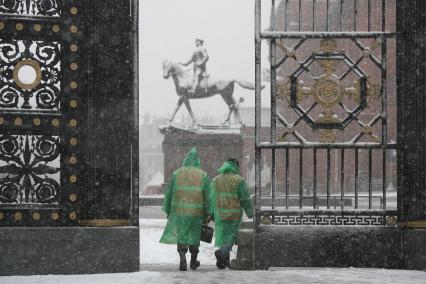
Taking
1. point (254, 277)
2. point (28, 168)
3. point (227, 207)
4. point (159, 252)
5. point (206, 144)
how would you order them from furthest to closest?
point (206, 144) < point (159, 252) < point (227, 207) < point (28, 168) < point (254, 277)

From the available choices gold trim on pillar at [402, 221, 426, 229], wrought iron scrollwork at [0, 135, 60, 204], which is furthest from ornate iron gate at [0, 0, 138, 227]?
gold trim on pillar at [402, 221, 426, 229]

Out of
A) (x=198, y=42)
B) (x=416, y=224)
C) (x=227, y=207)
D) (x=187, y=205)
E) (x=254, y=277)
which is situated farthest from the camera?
(x=198, y=42)

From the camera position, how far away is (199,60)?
23.9 m

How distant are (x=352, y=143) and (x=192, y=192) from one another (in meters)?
1.97

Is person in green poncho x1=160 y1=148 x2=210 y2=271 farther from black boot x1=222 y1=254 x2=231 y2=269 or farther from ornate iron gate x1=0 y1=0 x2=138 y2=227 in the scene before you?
ornate iron gate x1=0 y1=0 x2=138 y2=227

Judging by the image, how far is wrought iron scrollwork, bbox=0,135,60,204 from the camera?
24.6 ft

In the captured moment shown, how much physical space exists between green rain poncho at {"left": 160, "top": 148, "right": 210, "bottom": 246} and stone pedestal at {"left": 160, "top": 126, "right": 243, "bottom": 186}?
1571cm

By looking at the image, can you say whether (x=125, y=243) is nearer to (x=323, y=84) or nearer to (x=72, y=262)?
(x=72, y=262)

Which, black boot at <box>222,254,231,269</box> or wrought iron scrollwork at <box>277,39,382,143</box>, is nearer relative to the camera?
wrought iron scrollwork at <box>277,39,382,143</box>

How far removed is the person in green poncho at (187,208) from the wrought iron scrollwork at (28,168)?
158 centimetres

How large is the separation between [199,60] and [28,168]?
1669 centimetres

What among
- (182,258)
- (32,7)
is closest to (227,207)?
(182,258)

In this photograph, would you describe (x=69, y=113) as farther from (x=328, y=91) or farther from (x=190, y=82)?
(x=190, y=82)

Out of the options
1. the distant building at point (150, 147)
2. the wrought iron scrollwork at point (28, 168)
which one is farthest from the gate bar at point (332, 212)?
the distant building at point (150, 147)
